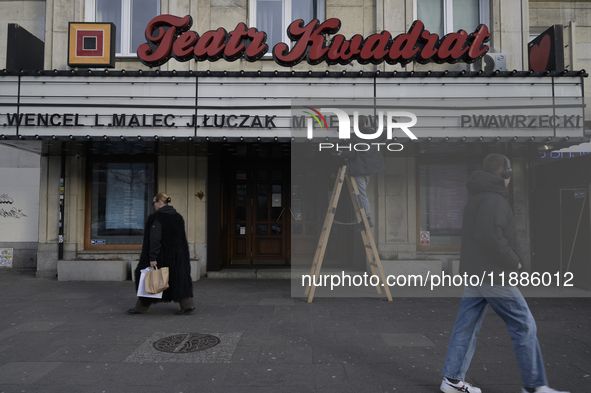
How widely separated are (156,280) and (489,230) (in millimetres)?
4820

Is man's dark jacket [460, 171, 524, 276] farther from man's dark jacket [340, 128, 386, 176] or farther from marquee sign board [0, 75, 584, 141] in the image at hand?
marquee sign board [0, 75, 584, 141]

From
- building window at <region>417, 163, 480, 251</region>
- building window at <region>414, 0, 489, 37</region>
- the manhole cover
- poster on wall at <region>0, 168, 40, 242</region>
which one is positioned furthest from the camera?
poster on wall at <region>0, 168, 40, 242</region>

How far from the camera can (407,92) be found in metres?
8.57

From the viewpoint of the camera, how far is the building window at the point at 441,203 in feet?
33.9

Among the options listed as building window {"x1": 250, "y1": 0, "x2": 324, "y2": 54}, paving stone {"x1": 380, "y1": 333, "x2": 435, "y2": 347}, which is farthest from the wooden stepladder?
building window {"x1": 250, "y1": 0, "x2": 324, "y2": 54}

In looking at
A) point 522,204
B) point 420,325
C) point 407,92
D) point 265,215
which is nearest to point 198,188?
point 265,215

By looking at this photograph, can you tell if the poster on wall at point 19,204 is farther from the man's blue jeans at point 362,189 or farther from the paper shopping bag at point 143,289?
the man's blue jeans at point 362,189

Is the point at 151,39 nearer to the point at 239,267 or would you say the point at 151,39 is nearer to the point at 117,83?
the point at 117,83

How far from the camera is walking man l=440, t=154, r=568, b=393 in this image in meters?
3.50

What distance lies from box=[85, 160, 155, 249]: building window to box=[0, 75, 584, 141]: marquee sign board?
7.77 feet

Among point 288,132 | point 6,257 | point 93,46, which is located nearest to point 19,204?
point 6,257

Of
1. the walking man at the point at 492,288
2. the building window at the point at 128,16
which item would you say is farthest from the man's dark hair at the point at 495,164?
the building window at the point at 128,16

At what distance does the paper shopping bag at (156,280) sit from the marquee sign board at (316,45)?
4.62 meters

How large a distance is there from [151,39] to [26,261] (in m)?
7.34
